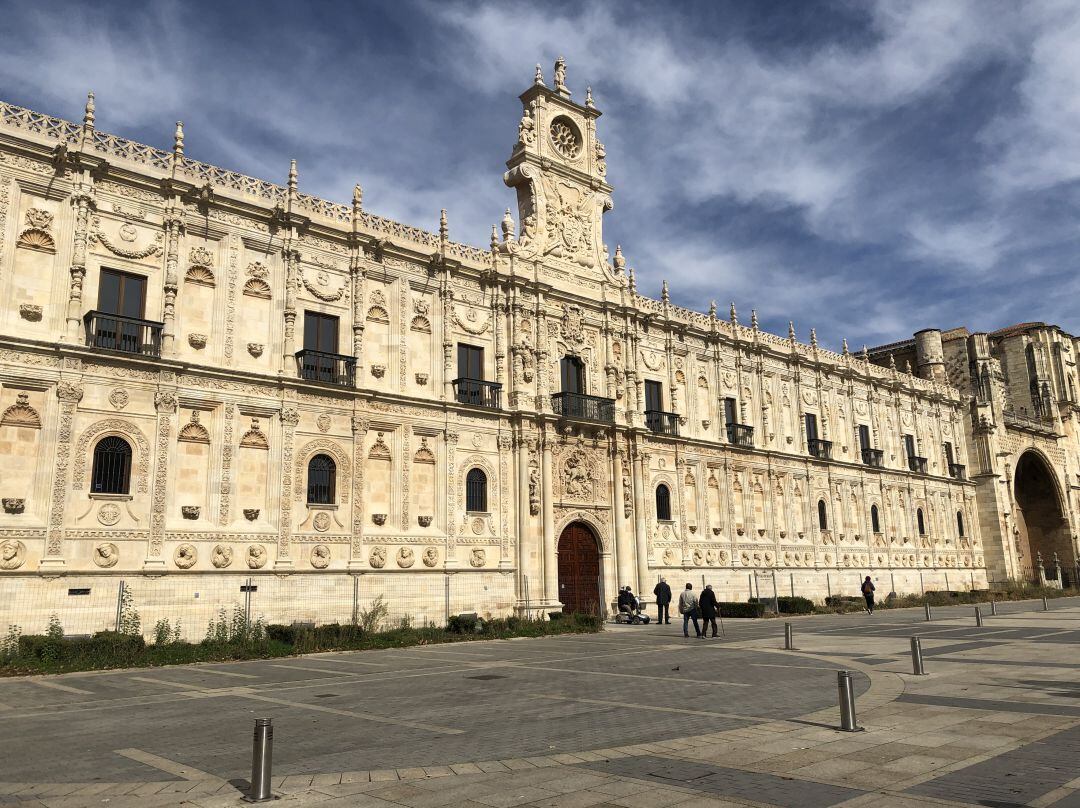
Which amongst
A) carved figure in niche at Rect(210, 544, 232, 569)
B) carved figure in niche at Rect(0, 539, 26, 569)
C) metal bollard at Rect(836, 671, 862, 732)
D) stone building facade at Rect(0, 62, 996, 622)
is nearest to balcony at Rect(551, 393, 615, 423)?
stone building facade at Rect(0, 62, 996, 622)

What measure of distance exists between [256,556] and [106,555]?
429 centimetres

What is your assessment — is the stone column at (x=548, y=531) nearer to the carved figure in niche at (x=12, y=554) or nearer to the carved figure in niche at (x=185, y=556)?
the carved figure in niche at (x=185, y=556)

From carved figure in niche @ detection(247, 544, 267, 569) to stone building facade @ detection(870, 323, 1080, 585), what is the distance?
5387 cm

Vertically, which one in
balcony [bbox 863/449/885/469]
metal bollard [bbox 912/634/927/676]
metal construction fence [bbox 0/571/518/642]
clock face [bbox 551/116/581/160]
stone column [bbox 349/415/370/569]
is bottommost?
metal bollard [bbox 912/634/927/676]

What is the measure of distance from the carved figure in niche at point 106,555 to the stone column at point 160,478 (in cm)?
84

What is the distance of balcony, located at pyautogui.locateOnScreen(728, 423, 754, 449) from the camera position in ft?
143

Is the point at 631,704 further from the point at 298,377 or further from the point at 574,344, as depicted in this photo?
the point at 574,344

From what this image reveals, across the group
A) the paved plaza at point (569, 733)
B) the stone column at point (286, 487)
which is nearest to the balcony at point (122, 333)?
the stone column at point (286, 487)

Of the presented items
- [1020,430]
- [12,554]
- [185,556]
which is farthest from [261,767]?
[1020,430]

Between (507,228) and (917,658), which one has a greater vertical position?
(507,228)

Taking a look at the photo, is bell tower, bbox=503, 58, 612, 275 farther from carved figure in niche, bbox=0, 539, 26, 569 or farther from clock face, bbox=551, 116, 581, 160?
carved figure in niche, bbox=0, 539, 26, 569

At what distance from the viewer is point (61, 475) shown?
73.5ft

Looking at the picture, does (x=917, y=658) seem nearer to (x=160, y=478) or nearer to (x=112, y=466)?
(x=160, y=478)

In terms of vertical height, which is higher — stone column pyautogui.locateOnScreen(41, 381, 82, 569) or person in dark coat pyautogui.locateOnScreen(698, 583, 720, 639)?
stone column pyautogui.locateOnScreen(41, 381, 82, 569)
